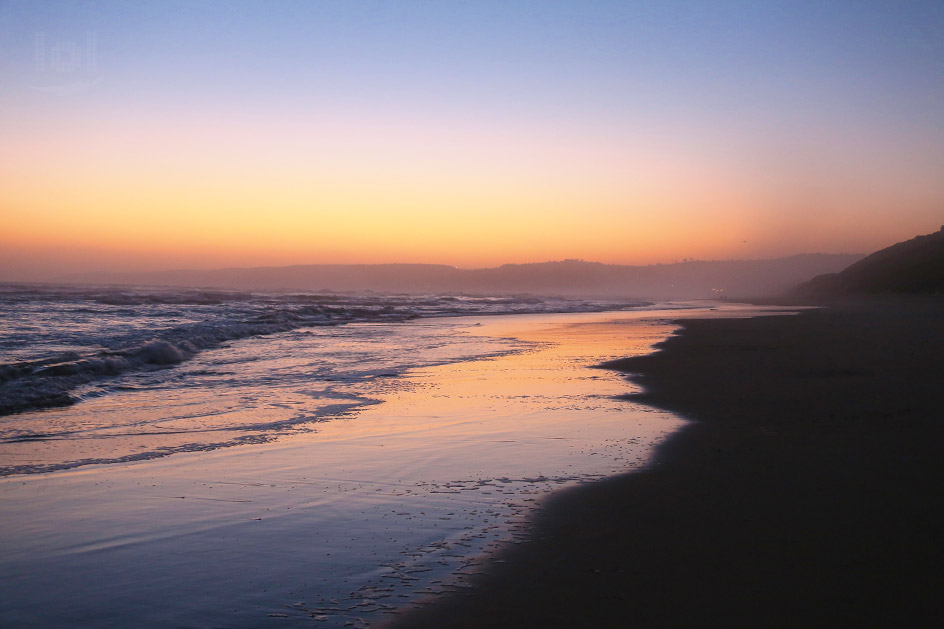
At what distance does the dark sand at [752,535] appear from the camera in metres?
2.52

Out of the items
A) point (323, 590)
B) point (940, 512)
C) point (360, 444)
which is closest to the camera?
point (323, 590)

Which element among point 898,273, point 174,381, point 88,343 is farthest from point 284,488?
point 898,273

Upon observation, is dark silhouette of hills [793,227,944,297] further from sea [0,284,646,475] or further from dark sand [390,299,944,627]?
dark sand [390,299,944,627]

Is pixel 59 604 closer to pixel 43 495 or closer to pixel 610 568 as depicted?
pixel 43 495

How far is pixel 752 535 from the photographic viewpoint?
3.30 m

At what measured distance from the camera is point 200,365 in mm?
11367

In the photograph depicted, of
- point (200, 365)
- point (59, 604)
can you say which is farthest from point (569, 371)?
point (59, 604)

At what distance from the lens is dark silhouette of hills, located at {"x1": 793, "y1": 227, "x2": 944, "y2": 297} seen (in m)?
49.3

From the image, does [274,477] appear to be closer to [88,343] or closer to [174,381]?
[174,381]

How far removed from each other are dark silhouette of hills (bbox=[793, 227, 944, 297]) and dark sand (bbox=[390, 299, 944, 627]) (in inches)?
1977

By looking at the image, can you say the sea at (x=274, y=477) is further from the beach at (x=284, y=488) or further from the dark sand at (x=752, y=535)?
the dark sand at (x=752, y=535)

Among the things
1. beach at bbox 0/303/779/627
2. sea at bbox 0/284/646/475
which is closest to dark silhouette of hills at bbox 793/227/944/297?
sea at bbox 0/284/646/475

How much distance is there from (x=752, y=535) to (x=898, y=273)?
64.4m

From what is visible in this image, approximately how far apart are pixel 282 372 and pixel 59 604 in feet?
26.0
